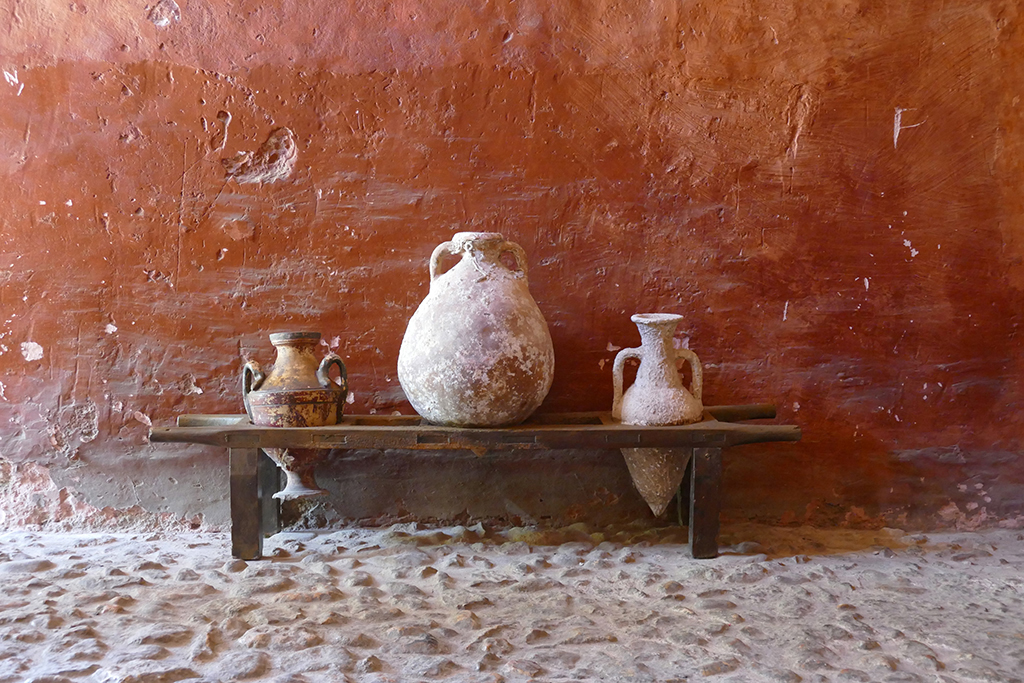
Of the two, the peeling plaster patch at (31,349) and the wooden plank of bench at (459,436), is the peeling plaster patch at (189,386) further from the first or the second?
the peeling plaster patch at (31,349)

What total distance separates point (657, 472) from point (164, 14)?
2.51m

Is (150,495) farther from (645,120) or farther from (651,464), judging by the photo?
(645,120)

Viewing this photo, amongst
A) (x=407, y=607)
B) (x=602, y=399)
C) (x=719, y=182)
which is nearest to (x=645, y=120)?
(x=719, y=182)

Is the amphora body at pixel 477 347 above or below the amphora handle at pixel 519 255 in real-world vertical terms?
below

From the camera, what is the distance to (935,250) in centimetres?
297

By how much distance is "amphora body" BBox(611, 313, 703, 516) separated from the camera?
106 inches

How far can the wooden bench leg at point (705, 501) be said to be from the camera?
2633mm

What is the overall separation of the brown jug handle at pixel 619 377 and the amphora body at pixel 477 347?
263 mm

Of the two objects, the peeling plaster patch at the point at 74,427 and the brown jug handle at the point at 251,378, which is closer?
the brown jug handle at the point at 251,378

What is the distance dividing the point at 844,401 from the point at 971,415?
1.59 feet

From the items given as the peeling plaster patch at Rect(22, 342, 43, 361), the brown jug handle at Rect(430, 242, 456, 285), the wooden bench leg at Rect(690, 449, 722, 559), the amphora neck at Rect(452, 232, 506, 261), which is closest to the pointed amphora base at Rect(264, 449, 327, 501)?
the brown jug handle at Rect(430, 242, 456, 285)

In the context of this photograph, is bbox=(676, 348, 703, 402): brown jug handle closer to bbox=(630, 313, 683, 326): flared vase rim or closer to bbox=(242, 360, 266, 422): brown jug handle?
bbox=(630, 313, 683, 326): flared vase rim

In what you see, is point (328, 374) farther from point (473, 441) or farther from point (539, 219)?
point (539, 219)

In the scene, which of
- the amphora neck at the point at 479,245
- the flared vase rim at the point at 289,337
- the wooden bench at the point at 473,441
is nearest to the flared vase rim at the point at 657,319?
the wooden bench at the point at 473,441
